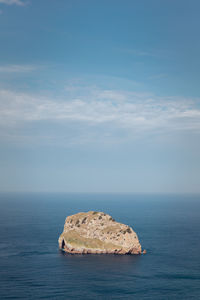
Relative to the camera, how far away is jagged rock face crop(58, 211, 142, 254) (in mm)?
136125

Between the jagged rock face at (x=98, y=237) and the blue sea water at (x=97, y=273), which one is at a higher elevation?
the jagged rock face at (x=98, y=237)

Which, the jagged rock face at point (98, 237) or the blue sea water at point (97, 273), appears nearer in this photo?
the blue sea water at point (97, 273)

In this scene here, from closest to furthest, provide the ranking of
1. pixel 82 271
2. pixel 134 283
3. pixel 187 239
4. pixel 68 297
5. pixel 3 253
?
pixel 68 297, pixel 134 283, pixel 82 271, pixel 3 253, pixel 187 239

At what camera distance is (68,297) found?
302ft

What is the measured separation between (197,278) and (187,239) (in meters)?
71.7

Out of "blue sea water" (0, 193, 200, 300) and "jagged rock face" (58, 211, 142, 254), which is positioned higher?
"jagged rock face" (58, 211, 142, 254)

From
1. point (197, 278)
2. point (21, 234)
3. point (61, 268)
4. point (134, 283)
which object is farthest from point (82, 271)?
point (21, 234)

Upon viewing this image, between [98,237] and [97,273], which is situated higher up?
[98,237]

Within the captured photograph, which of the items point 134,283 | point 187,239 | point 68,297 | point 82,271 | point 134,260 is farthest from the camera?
point 187,239

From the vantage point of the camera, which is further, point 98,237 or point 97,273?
point 98,237

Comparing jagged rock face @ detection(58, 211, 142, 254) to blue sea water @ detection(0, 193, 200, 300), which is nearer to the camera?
blue sea water @ detection(0, 193, 200, 300)

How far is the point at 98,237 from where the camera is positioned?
138m

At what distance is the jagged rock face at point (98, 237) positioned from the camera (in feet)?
447

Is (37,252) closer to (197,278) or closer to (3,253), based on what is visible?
(3,253)
